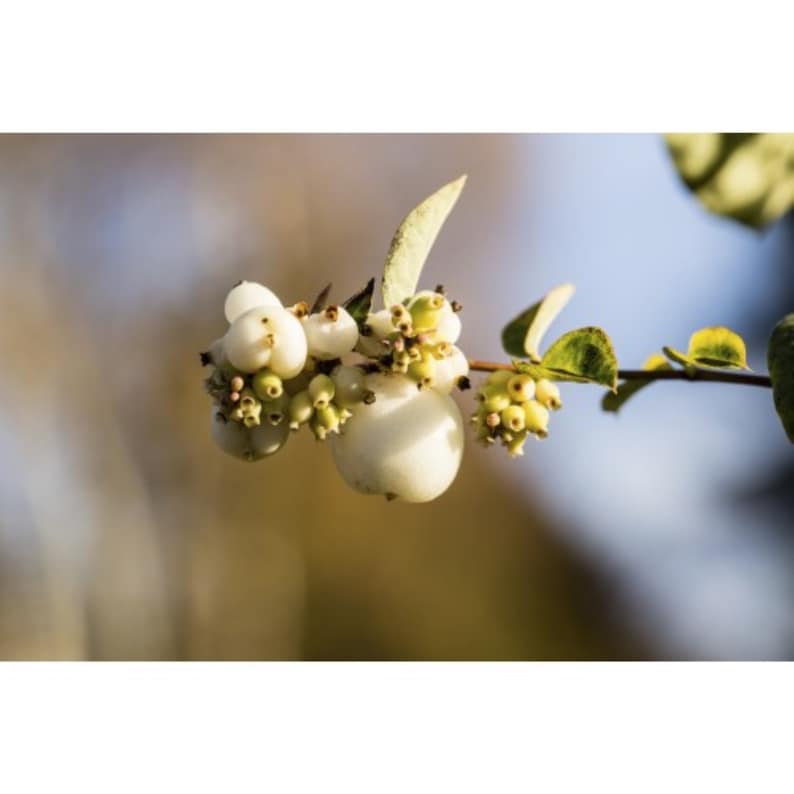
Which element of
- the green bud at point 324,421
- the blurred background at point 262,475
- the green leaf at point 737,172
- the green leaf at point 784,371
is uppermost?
the blurred background at point 262,475

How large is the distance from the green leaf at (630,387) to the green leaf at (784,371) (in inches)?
6.2

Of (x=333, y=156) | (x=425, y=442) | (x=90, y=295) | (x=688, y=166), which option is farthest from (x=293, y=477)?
(x=425, y=442)

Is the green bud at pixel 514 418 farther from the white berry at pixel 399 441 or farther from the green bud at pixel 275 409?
the green bud at pixel 275 409

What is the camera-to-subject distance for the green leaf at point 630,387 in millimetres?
862

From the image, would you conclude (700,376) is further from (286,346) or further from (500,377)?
(286,346)

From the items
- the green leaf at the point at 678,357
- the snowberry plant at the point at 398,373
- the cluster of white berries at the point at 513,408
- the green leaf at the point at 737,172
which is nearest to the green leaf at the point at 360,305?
the snowberry plant at the point at 398,373

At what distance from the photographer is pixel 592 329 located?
2.08ft

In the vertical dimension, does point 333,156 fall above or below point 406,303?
above

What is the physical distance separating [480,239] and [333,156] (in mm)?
968

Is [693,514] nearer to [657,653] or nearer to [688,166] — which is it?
[657,653]

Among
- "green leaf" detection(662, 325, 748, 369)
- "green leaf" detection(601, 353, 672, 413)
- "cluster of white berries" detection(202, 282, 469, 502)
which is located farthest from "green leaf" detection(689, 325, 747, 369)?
"cluster of white berries" detection(202, 282, 469, 502)

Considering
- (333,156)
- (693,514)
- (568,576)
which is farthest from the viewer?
(333,156)

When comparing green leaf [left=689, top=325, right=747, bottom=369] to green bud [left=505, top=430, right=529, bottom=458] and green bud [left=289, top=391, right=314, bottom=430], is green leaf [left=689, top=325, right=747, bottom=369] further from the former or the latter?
green bud [left=289, top=391, right=314, bottom=430]

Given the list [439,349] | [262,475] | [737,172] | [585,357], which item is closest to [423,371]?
[439,349]
